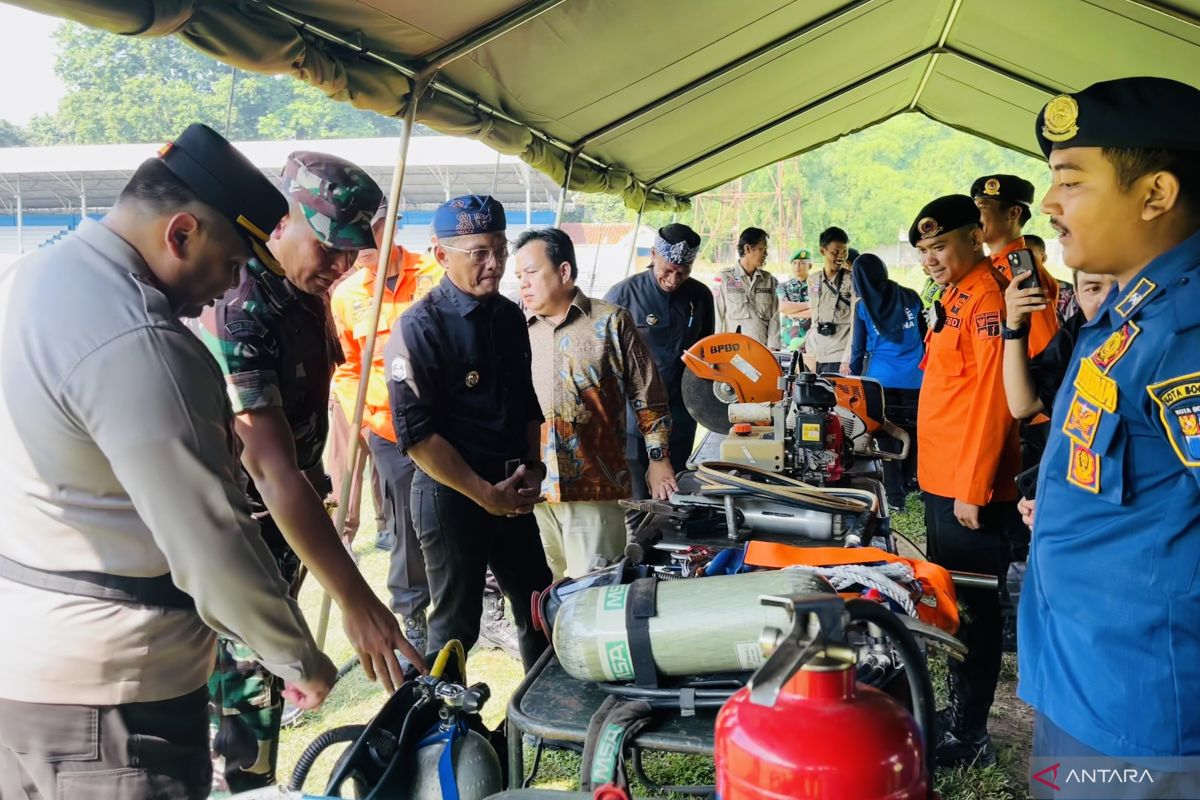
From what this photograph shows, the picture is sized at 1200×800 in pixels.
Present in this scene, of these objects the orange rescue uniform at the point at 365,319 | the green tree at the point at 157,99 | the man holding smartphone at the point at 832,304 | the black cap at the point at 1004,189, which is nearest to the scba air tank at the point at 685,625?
the black cap at the point at 1004,189

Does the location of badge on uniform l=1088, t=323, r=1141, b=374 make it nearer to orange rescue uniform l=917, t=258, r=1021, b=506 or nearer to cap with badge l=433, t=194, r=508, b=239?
orange rescue uniform l=917, t=258, r=1021, b=506

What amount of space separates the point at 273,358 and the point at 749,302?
269 inches

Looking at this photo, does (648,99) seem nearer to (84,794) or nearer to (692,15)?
(692,15)

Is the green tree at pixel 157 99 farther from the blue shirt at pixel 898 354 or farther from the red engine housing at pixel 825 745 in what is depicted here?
the red engine housing at pixel 825 745

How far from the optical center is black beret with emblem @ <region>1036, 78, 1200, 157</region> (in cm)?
139

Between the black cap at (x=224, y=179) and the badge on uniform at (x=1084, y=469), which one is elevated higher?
the black cap at (x=224, y=179)

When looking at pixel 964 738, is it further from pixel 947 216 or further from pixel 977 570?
pixel 947 216

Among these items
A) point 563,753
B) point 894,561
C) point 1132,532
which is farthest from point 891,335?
point 1132,532

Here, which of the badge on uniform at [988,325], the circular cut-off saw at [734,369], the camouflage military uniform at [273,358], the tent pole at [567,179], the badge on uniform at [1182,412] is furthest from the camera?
the tent pole at [567,179]

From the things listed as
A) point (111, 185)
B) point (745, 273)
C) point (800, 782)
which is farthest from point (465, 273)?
point (111, 185)

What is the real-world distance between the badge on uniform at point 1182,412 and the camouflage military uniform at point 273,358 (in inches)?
72.7

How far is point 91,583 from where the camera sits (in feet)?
4.60

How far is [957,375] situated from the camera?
9.60 feet

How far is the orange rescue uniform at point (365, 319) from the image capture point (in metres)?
4.24
